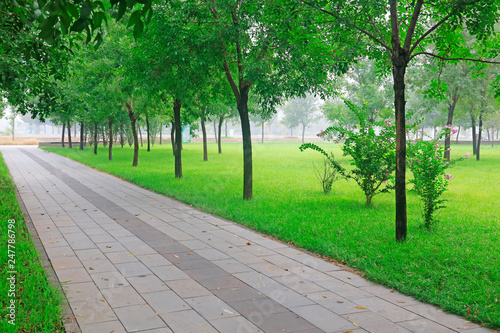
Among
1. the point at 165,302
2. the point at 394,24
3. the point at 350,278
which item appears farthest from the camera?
the point at 394,24

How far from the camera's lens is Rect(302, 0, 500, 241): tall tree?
6.50 meters

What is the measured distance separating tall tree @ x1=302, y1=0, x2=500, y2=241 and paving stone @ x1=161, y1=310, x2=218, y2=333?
404 centimetres

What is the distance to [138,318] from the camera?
161 inches

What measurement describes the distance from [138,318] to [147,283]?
3.27 ft

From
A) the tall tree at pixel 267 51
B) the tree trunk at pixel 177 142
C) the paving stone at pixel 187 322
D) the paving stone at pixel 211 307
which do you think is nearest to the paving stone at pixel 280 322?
the paving stone at pixel 211 307

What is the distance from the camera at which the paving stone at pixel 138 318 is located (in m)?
3.91

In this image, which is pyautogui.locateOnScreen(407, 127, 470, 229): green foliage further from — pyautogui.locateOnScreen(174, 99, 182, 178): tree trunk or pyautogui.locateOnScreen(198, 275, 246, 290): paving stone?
pyautogui.locateOnScreen(174, 99, 182, 178): tree trunk

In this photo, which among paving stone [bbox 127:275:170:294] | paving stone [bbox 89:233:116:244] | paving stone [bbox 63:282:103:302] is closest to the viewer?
paving stone [bbox 63:282:103:302]

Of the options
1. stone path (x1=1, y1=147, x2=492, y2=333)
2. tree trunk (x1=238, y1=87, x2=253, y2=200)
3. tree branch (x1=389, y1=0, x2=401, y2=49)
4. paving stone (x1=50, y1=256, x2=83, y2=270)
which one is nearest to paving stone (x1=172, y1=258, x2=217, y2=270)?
stone path (x1=1, y1=147, x2=492, y2=333)

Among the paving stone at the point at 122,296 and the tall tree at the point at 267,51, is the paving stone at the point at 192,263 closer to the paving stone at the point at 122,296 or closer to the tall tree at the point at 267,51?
the paving stone at the point at 122,296

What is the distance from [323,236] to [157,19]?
22.0 ft

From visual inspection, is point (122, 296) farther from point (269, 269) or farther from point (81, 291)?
point (269, 269)

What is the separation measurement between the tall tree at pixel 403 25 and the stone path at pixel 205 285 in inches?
90.2

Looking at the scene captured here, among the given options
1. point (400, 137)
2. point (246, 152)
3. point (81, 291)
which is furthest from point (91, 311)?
point (246, 152)
